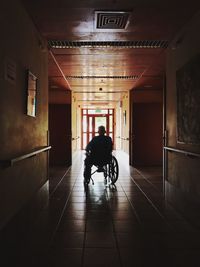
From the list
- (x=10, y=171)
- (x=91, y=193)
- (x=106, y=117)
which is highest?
(x=106, y=117)

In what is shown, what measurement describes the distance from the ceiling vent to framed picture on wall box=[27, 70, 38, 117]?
1.00 metres

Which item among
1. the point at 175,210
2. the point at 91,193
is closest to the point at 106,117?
the point at 91,193

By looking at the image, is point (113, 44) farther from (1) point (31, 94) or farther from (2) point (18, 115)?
(2) point (18, 115)

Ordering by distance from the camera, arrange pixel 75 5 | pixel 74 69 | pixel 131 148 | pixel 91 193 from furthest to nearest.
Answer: pixel 131 148 < pixel 74 69 < pixel 91 193 < pixel 75 5

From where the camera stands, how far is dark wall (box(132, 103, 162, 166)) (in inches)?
394

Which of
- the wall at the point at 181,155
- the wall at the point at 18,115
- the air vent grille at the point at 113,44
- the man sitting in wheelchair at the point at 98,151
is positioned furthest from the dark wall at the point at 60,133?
the wall at the point at 18,115

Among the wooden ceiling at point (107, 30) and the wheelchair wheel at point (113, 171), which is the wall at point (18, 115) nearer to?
the wooden ceiling at point (107, 30)

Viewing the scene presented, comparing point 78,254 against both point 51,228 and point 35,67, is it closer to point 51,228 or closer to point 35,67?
point 51,228

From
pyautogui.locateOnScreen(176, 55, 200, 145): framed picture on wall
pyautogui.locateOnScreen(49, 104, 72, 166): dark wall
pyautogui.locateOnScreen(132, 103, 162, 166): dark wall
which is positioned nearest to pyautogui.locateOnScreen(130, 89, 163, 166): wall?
pyautogui.locateOnScreen(132, 103, 162, 166): dark wall

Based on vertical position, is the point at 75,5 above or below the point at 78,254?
above

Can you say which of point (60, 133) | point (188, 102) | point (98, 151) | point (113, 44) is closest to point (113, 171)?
point (98, 151)

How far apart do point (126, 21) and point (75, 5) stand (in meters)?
0.71

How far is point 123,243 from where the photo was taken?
122 inches

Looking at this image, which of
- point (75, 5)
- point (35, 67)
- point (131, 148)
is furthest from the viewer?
point (131, 148)
